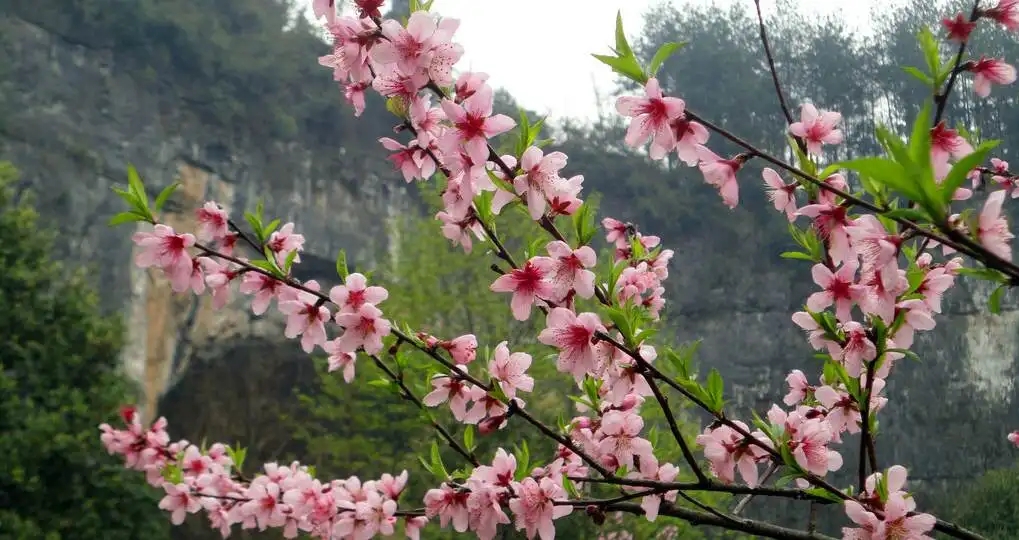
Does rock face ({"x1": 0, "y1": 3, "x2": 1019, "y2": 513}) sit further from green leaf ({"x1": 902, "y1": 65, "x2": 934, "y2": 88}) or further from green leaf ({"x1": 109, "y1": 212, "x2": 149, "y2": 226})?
green leaf ({"x1": 109, "y1": 212, "x2": 149, "y2": 226})

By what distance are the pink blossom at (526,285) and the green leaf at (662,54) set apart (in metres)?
0.32

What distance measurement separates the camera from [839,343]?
1060mm

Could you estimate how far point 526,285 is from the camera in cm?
101

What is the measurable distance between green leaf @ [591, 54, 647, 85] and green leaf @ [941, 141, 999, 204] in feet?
1.67

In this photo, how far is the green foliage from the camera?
4898mm

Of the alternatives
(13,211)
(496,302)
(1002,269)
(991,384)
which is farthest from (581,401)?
(991,384)

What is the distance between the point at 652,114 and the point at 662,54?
80 mm

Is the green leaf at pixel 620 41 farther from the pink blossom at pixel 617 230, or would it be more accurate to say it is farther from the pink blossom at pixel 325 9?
the pink blossom at pixel 617 230

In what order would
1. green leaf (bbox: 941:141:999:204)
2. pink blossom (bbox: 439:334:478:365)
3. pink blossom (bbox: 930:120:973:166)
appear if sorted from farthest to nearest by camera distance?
pink blossom (bbox: 439:334:478:365) < pink blossom (bbox: 930:120:973:166) < green leaf (bbox: 941:141:999:204)

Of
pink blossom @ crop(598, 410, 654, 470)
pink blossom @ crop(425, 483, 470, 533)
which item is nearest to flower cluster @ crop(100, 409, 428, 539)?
pink blossom @ crop(425, 483, 470, 533)

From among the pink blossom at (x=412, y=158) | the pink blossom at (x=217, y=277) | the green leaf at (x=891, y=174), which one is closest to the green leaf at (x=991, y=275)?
the green leaf at (x=891, y=174)

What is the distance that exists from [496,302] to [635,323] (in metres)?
4.85

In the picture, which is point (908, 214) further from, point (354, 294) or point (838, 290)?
point (354, 294)

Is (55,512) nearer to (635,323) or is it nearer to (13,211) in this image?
(13,211)
